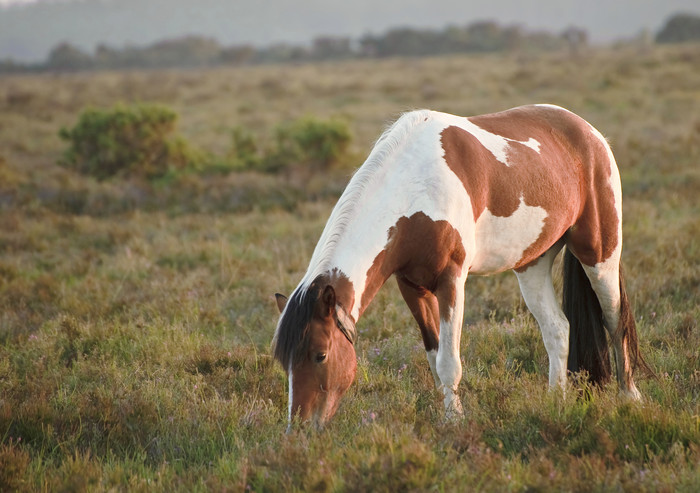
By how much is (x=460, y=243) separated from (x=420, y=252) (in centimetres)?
23

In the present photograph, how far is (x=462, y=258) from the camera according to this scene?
3684mm

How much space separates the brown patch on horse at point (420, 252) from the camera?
11.6 ft

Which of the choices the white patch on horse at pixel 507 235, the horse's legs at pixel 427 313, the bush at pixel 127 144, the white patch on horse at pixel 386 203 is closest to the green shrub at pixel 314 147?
the bush at pixel 127 144

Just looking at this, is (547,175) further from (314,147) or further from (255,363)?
(314,147)

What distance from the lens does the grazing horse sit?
11.1 feet

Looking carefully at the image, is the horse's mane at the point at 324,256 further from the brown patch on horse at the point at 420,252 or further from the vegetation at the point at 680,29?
the vegetation at the point at 680,29

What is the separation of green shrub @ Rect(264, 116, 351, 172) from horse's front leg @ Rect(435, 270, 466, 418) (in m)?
9.22

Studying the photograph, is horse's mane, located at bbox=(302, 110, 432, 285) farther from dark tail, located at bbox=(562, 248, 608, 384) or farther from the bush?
the bush

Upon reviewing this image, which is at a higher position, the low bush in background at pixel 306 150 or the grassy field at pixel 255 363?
the low bush in background at pixel 306 150

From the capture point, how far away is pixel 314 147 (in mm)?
13094

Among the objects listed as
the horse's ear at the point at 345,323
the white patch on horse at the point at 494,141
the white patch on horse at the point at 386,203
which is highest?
the white patch on horse at the point at 494,141

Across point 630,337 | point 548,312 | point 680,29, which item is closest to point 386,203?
point 548,312

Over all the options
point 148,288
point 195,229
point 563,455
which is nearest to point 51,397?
point 148,288

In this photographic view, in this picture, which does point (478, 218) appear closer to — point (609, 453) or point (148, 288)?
point (609, 453)
